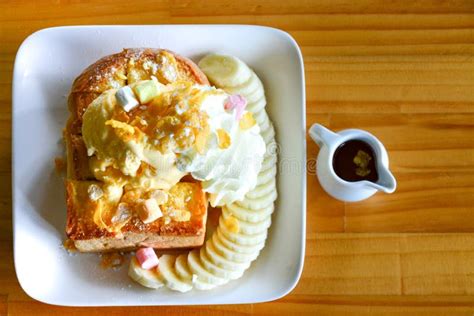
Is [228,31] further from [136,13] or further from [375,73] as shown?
[375,73]

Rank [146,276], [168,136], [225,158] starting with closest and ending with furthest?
[168,136] < [225,158] < [146,276]

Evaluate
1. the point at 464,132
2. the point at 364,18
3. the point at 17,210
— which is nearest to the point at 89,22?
the point at 17,210

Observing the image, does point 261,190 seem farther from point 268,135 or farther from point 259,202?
point 268,135

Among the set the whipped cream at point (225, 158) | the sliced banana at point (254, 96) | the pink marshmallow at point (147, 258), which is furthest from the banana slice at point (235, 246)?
the sliced banana at point (254, 96)

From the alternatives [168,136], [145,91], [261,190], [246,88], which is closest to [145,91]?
[145,91]

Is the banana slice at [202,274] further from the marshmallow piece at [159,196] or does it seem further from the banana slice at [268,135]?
the banana slice at [268,135]

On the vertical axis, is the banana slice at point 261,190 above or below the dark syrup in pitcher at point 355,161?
below
